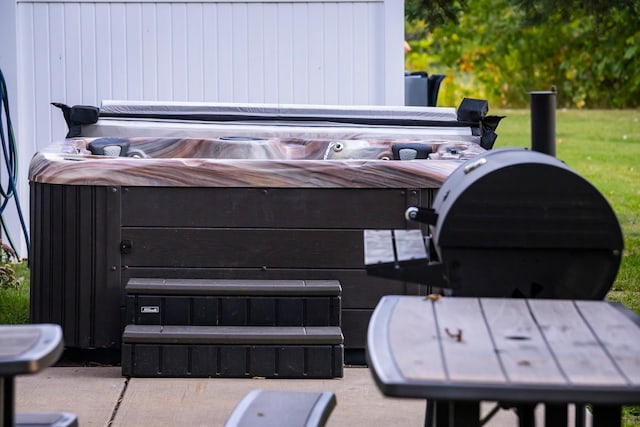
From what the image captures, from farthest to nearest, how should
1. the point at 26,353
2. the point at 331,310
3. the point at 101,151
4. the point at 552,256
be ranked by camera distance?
1. the point at 101,151
2. the point at 331,310
3. the point at 552,256
4. the point at 26,353

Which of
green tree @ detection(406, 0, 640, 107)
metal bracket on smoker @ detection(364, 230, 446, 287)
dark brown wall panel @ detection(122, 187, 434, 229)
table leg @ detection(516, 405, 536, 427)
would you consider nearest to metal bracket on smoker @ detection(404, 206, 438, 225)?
metal bracket on smoker @ detection(364, 230, 446, 287)

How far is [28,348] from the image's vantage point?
2.17 m

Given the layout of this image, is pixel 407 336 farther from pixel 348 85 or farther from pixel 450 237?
pixel 348 85

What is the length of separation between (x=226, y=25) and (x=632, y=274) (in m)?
2.95

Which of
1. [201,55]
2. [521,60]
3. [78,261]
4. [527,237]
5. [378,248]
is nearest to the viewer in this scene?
[527,237]

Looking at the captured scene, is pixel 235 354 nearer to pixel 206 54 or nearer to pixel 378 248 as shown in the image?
pixel 378 248

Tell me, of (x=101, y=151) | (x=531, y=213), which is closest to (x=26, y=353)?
(x=531, y=213)

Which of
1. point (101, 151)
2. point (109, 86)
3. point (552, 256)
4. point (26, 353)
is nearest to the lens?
point (26, 353)

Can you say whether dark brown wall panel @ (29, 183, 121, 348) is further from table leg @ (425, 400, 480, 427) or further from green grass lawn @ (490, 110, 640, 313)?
green grass lawn @ (490, 110, 640, 313)

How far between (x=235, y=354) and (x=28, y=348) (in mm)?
2206

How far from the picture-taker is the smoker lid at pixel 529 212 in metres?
2.64

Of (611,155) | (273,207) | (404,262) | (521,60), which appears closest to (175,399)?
(273,207)

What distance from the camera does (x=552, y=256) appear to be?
2670 millimetres

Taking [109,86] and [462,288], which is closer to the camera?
[462,288]
